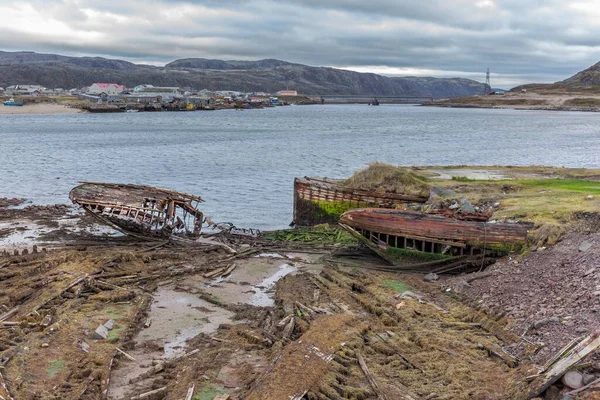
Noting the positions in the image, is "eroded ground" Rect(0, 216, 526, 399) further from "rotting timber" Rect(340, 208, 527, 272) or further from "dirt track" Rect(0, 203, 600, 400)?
"rotting timber" Rect(340, 208, 527, 272)

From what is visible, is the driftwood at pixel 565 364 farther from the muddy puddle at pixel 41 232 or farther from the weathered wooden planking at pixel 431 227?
the muddy puddle at pixel 41 232

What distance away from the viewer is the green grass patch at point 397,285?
2166cm

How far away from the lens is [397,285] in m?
22.3

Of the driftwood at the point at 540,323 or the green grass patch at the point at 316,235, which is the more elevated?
the driftwood at the point at 540,323

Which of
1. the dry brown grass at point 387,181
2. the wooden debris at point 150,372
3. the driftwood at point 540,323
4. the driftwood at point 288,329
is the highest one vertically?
the dry brown grass at point 387,181

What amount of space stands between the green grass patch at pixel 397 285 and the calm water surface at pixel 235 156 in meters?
14.8

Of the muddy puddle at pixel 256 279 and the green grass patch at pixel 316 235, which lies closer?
the muddy puddle at pixel 256 279

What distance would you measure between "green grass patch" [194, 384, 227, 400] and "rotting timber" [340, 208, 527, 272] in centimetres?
1339

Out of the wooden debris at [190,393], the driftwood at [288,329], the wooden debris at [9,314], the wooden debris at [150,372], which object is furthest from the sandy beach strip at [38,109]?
the wooden debris at [190,393]

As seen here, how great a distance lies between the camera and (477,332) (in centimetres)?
1661

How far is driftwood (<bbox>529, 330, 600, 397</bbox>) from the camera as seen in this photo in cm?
1166

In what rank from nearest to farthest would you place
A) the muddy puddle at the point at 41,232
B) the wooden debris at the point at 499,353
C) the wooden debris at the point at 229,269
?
the wooden debris at the point at 499,353 → the wooden debris at the point at 229,269 → the muddy puddle at the point at 41,232

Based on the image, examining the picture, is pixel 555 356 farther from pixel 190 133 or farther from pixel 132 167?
pixel 190 133

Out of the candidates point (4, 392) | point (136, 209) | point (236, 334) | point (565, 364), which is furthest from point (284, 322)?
point (136, 209)
